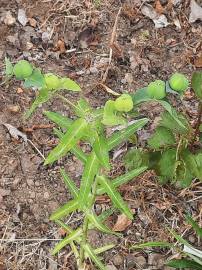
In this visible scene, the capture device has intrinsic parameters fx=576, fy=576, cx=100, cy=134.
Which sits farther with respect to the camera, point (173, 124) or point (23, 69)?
point (173, 124)

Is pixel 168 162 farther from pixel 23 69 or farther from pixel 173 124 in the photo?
pixel 23 69

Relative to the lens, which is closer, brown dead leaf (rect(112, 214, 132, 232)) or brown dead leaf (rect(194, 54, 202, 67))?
brown dead leaf (rect(112, 214, 132, 232))

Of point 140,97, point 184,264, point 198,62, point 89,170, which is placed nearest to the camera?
point 140,97

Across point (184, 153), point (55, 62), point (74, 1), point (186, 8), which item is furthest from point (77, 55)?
point (184, 153)

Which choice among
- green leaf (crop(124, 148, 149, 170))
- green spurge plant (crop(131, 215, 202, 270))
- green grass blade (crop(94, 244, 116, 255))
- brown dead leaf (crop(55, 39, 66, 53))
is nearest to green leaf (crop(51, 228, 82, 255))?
green grass blade (crop(94, 244, 116, 255))

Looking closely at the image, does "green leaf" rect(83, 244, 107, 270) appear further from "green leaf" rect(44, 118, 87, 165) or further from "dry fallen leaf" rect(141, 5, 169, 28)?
"dry fallen leaf" rect(141, 5, 169, 28)

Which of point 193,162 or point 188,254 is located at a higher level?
point 193,162

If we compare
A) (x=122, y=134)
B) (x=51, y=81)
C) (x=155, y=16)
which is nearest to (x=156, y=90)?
(x=51, y=81)
